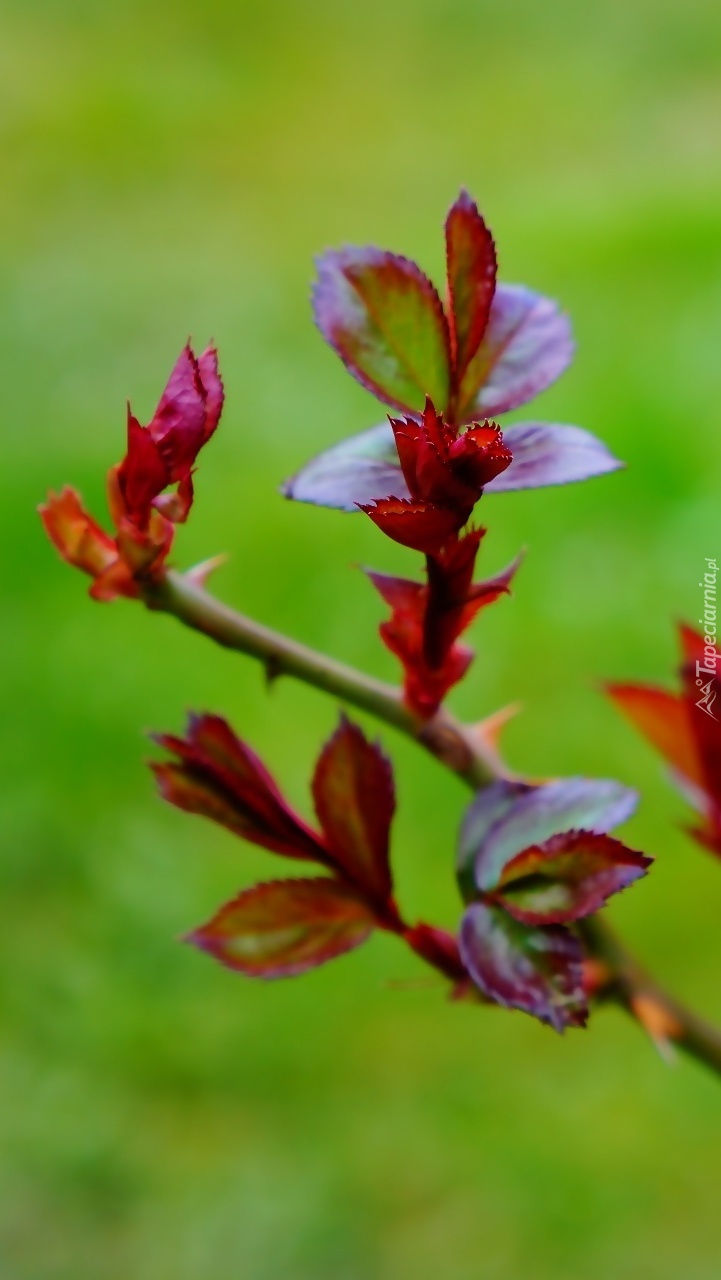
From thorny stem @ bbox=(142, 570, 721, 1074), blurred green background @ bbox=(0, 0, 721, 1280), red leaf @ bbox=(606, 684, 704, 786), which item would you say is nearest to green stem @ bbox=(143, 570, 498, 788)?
thorny stem @ bbox=(142, 570, 721, 1074)

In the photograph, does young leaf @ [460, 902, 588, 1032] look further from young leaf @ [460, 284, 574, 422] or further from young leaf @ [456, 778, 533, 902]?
young leaf @ [460, 284, 574, 422]

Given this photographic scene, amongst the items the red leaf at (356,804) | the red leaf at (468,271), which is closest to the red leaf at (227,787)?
the red leaf at (356,804)

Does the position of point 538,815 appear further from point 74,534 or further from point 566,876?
point 74,534

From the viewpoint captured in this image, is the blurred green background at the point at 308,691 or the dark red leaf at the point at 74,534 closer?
the dark red leaf at the point at 74,534

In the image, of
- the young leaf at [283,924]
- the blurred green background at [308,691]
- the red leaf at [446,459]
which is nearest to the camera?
the red leaf at [446,459]

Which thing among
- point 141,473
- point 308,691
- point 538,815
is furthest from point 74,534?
point 308,691

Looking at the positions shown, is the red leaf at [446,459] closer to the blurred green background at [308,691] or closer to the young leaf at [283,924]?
the young leaf at [283,924]
